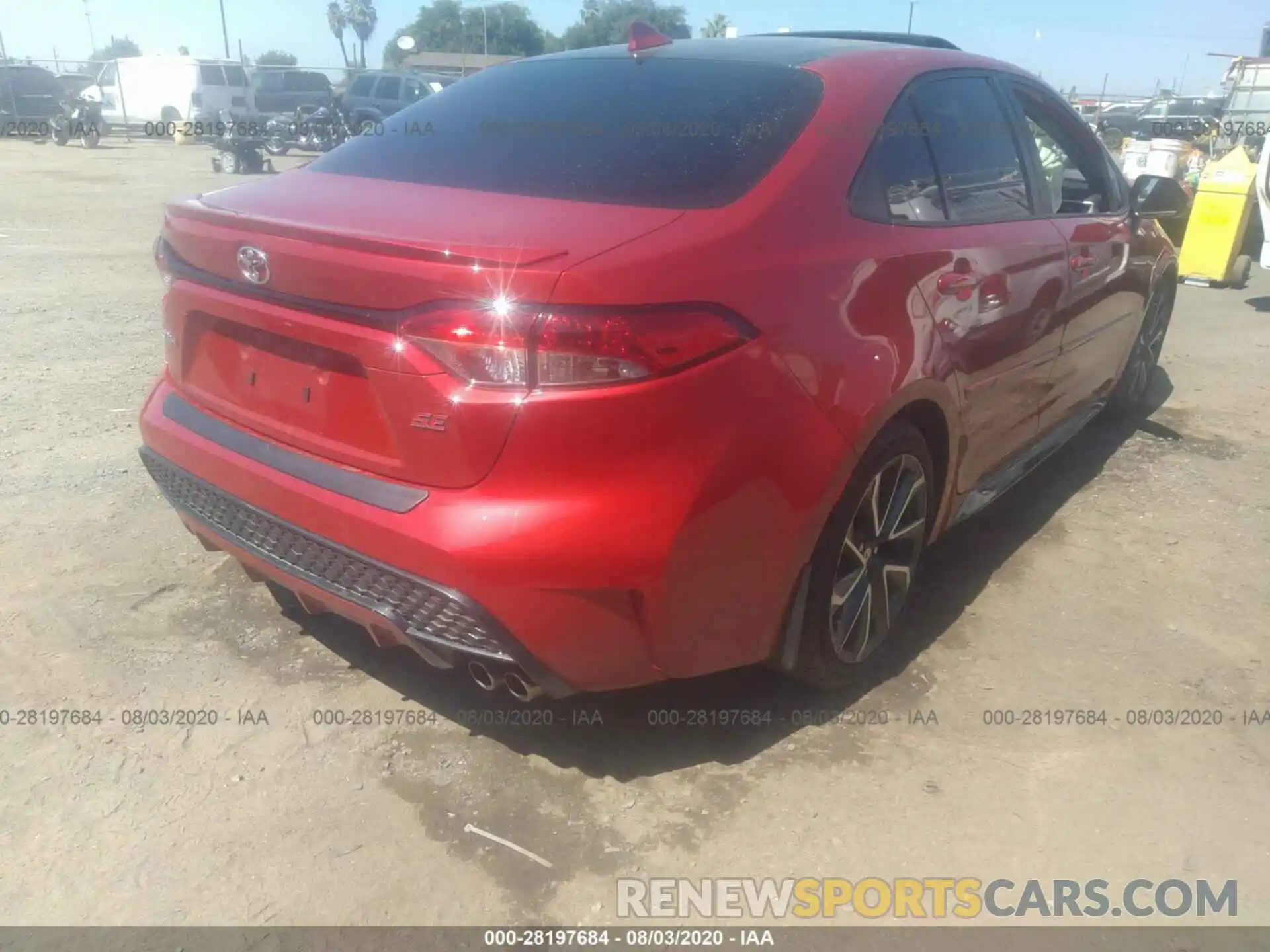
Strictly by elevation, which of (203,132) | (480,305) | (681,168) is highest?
(681,168)

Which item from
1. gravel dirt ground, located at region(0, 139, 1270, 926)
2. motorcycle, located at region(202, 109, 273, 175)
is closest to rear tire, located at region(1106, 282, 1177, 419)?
gravel dirt ground, located at region(0, 139, 1270, 926)

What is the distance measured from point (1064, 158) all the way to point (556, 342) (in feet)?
9.98

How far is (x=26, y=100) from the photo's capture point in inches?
1053

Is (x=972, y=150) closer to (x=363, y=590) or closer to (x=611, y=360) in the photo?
(x=611, y=360)

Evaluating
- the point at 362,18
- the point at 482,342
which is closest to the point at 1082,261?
the point at 482,342

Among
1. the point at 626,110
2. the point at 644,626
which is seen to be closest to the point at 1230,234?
the point at 626,110

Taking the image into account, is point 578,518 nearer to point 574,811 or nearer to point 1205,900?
point 574,811

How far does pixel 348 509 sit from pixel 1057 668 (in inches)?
83.0

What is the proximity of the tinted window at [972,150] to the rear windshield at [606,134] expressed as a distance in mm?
491

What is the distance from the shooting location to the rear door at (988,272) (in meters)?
2.75

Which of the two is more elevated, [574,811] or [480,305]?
[480,305]

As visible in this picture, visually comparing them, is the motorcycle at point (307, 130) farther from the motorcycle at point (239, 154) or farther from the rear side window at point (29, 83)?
the rear side window at point (29, 83)

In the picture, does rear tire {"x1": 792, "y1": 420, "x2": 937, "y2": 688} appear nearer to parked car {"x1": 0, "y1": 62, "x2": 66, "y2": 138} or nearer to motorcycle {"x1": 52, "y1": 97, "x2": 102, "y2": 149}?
motorcycle {"x1": 52, "y1": 97, "x2": 102, "y2": 149}

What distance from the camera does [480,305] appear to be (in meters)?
1.89
